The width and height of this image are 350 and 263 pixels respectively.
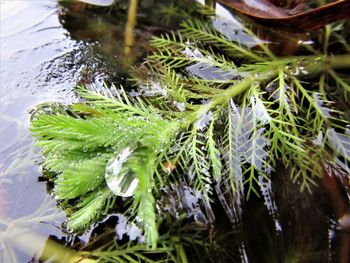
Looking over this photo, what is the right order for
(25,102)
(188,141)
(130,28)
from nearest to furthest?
(188,141) → (25,102) → (130,28)

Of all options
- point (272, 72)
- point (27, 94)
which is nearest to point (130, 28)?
point (27, 94)

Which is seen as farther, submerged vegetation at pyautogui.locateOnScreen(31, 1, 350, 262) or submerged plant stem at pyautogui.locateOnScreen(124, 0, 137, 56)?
submerged plant stem at pyautogui.locateOnScreen(124, 0, 137, 56)

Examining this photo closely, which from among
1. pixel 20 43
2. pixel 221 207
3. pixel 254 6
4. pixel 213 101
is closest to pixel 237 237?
pixel 221 207

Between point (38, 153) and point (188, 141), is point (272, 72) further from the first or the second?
point (38, 153)

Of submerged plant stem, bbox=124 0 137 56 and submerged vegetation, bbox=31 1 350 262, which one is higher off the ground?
submerged plant stem, bbox=124 0 137 56

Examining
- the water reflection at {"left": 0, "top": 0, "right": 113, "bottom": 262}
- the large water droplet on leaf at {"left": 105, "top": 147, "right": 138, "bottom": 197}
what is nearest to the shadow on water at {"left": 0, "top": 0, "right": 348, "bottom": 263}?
the water reflection at {"left": 0, "top": 0, "right": 113, "bottom": 262}

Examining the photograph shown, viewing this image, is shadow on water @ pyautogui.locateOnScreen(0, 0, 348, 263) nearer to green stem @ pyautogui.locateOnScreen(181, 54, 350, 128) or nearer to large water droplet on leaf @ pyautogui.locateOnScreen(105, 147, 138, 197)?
large water droplet on leaf @ pyautogui.locateOnScreen(105, 147, 138, 197)

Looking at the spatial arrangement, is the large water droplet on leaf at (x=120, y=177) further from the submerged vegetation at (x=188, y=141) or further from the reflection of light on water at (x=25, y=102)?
the reflection of light on water at (x=25, y=102)

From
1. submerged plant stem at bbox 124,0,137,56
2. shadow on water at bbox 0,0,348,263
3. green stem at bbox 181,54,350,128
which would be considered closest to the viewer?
shadow on water at bbox 0,0,348,263
